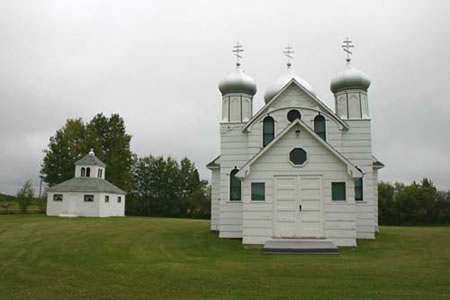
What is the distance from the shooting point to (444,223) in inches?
1633

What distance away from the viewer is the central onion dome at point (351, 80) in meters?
20.3

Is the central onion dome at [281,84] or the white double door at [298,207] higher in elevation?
the central onion dome at [281,84]

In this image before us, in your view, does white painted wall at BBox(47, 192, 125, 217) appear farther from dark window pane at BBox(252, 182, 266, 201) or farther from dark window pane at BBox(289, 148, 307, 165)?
dark window pane at BBox(289, 148, 307, 165)

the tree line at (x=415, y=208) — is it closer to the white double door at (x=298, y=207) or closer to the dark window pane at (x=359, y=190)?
the dark window pane at (x=359, y=190)

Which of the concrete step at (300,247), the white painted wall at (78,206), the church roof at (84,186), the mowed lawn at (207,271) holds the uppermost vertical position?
the church roof at (84,186)

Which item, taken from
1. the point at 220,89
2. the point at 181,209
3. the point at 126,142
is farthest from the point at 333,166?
the point at 126,142

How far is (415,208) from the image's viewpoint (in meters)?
42.2

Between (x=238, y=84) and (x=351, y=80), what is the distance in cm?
624

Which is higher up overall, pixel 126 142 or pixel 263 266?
pixel 126 142

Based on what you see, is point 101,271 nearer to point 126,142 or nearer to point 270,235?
point 270,235

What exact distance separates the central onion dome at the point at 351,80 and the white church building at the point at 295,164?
0.18 feet

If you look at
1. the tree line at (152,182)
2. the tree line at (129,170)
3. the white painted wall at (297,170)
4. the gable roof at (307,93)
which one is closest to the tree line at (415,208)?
the tree line at (152,182)

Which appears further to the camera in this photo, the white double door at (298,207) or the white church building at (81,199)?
the white church building at (81,199)

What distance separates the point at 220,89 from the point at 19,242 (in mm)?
12838
